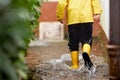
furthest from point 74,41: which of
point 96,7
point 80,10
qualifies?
point 96,7

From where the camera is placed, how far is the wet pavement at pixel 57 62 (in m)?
6.44

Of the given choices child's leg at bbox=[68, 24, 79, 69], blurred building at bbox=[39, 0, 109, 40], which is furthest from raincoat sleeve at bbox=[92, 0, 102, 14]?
blurred building at bbox=[39, 0, 109, 40]

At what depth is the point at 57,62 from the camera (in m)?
7.79

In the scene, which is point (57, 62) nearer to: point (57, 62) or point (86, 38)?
point (57, 62)

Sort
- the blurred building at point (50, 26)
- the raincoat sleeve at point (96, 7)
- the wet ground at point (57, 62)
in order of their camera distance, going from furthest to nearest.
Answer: the blurred building at point (50, 26)
the raincoat sleeve at point (96, 7)
the wet ground at point (57, 62)

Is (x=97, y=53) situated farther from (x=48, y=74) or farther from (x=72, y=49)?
(x=48, y=74)

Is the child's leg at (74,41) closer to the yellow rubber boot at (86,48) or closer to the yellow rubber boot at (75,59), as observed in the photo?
the yellow rubber boot at (75,59)

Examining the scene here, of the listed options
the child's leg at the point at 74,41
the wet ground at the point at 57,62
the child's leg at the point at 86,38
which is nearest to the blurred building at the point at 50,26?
the wet ground at the point at 57,62

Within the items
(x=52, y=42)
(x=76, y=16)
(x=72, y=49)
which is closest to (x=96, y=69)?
(x=72, y=49)

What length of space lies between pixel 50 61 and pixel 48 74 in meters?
1.33

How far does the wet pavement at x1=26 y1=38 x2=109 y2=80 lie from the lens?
6.44 metres

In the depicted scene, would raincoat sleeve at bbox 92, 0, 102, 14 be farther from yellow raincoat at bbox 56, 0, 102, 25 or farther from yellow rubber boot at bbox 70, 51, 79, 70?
yellow rubber boot at bbox 70, 51, 79, 70

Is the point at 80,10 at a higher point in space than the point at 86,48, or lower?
higher

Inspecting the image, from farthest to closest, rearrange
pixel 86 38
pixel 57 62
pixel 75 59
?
pixel 57 62
pixel 75 59
pixel 86 38
